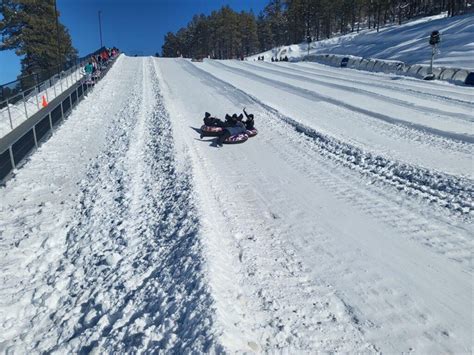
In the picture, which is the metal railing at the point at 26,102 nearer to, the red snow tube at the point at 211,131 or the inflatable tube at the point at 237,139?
the red snow tube at the point at 211,131

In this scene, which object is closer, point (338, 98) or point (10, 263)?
point (10, 263)

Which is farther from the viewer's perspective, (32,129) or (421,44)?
(421,44)

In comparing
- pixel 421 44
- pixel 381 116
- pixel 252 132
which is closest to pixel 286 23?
pixel 421 44

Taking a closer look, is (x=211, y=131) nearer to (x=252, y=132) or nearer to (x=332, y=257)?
(x=252, y=132)

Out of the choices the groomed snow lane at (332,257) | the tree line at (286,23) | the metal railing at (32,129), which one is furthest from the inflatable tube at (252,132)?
the tree line at (286,23)

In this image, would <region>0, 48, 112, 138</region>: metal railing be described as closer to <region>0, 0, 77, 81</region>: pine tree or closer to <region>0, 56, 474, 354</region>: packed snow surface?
<region>0, 56, 474, 354</region>: packed snow surface

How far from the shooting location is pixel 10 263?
6.11m

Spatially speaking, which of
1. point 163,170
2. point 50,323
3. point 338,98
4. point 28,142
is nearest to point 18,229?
point 50,323

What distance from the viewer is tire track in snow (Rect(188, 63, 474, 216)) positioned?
24.5 feet

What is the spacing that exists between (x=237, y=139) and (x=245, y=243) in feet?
20.0

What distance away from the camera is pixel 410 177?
8625mm

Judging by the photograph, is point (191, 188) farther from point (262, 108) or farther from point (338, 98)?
point (338, 98)

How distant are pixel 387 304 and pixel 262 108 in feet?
44.0

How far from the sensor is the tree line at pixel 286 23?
254 ft
